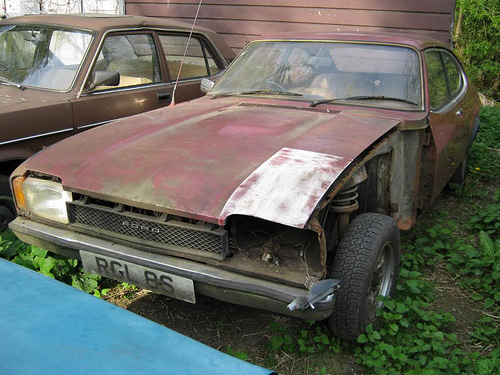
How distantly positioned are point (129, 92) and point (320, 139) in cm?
241

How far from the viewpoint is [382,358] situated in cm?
276

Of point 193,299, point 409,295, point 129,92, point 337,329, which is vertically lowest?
point 409,295

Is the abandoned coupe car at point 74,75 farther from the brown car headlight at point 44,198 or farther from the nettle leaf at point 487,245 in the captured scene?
the nettle leaf at point 487,245

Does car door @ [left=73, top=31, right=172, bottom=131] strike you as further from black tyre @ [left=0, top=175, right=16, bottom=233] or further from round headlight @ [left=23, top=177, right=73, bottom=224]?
round headlight @ [left=23, top=177, right=73, bottom=224]

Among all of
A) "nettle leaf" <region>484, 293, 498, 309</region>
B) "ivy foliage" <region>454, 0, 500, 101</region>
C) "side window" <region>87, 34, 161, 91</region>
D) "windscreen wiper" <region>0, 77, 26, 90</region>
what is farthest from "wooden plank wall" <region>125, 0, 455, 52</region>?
"nettle leaf" <region>484, 293, 498, 309</region>

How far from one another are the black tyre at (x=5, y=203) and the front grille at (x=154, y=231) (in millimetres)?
1185

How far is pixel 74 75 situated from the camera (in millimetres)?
4574

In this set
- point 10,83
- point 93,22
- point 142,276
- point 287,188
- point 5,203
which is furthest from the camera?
point 93,22

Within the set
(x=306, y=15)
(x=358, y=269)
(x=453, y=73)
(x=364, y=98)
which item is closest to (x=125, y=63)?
(x=364, y=98)

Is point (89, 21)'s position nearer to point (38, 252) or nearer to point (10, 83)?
point (10, 83)

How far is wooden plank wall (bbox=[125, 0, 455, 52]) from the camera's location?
7.76 m

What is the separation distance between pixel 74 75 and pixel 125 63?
61 cm

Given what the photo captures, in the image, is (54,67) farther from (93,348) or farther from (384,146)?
(93,348)

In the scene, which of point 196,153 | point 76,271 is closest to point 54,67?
point 76,271
